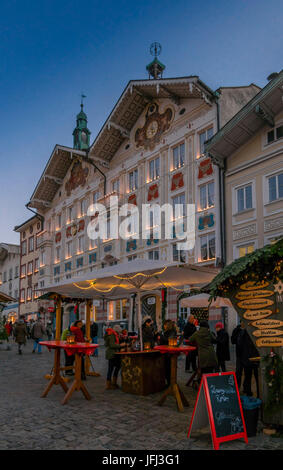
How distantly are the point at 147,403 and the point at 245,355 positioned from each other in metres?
2.28

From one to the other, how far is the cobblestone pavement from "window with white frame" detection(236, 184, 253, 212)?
11637 mm

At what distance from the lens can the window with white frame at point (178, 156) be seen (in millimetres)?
24734

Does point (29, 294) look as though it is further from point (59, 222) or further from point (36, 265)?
point (59, 222)

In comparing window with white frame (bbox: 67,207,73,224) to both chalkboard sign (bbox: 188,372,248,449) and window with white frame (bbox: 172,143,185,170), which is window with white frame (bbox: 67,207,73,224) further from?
chalkboard sign (bbox: 188,372,248,449)

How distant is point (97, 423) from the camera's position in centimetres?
700

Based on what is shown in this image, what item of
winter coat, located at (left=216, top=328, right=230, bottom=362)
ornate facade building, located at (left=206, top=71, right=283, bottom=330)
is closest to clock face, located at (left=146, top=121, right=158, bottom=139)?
ornate facade building, located at (left=206, top=71, right=283, bottom=330)

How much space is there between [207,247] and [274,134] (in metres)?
6.52

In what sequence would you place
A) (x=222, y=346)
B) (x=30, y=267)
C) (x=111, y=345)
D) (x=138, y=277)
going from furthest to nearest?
1. (x=30, y=267)
2. (x=138, y=277)
3. (x=222, y=346)
4. (x=111, y=345)

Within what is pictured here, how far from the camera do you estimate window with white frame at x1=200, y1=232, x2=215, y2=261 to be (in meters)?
21.7

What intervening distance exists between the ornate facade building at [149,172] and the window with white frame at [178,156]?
60 millimetres

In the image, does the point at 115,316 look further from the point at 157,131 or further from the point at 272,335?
the point at 272,335

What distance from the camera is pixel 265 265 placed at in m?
6.63

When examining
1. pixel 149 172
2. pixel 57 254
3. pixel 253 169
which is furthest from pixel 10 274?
pixel 253 169
